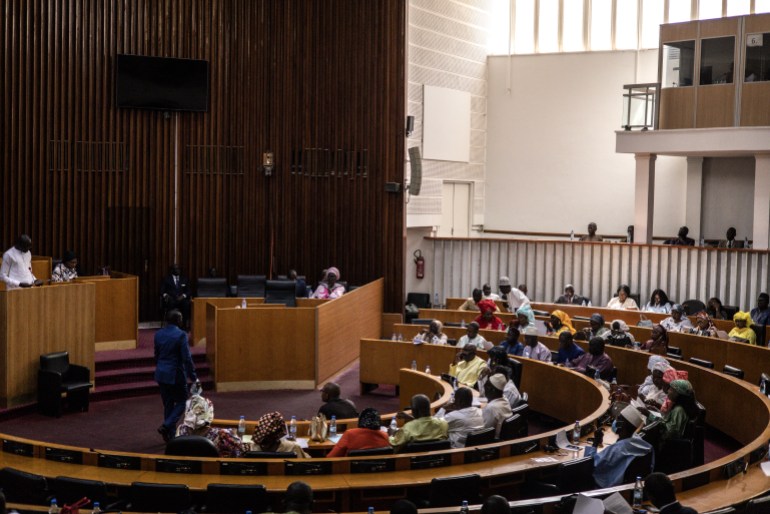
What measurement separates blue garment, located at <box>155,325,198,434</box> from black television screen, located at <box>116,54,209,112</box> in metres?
6.98

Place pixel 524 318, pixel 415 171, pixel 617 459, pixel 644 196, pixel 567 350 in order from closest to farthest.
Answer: pixel 617 459, pixel 567 350, pixel 524 318, pixel 415 171, pixel 644 196

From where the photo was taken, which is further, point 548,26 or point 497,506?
point 548,26

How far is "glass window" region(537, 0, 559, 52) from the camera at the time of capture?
816 inches

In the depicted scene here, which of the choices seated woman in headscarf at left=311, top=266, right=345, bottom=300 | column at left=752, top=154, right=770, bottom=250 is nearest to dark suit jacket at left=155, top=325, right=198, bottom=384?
seated woman in headscarf at left=311, top=266, right=345, bottom=300

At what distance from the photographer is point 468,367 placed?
10.8 metres

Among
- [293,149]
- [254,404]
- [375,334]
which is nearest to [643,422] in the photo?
[254,404]

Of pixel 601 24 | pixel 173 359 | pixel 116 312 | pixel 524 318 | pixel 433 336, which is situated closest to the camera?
pixel 173 359

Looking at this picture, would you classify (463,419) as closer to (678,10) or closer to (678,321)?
(678,321)

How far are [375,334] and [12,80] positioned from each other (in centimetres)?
717

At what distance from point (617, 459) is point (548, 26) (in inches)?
610

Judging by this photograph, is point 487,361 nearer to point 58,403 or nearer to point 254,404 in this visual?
point 254,404

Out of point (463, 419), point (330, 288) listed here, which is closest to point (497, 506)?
point (463, 419)

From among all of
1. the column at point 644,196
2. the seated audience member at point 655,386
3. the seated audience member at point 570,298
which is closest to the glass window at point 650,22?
the column at point 644,196

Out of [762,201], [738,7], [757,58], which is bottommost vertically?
[762,201]
